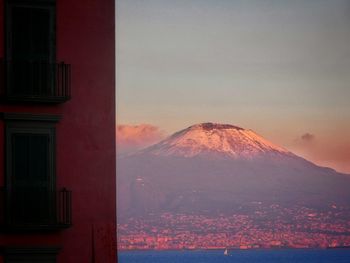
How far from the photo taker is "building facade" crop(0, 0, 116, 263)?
24.8 m

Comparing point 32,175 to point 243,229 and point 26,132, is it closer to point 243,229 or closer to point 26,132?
point 26,132

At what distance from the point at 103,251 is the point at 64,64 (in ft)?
13.6

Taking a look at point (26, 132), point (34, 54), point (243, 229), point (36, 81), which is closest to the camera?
point (26, 132)

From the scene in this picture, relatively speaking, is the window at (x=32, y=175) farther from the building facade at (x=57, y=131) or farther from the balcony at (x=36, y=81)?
the balcony at (x=36, y=81)

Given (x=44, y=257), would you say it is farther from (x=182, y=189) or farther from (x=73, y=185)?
(x=182, y=189)

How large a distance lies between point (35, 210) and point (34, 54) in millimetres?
3375

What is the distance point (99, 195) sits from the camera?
2559 cm

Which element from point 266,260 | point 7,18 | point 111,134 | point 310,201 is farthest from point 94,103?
point 266,260

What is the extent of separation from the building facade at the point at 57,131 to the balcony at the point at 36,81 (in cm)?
2

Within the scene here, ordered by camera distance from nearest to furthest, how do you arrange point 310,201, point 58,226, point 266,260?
point 58,226
point 310,201
point 266,260

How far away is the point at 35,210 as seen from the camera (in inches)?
990

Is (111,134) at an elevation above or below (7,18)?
below

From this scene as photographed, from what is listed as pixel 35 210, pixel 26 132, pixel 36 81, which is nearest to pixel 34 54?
pixel 36 81

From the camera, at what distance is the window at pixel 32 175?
24812mm
